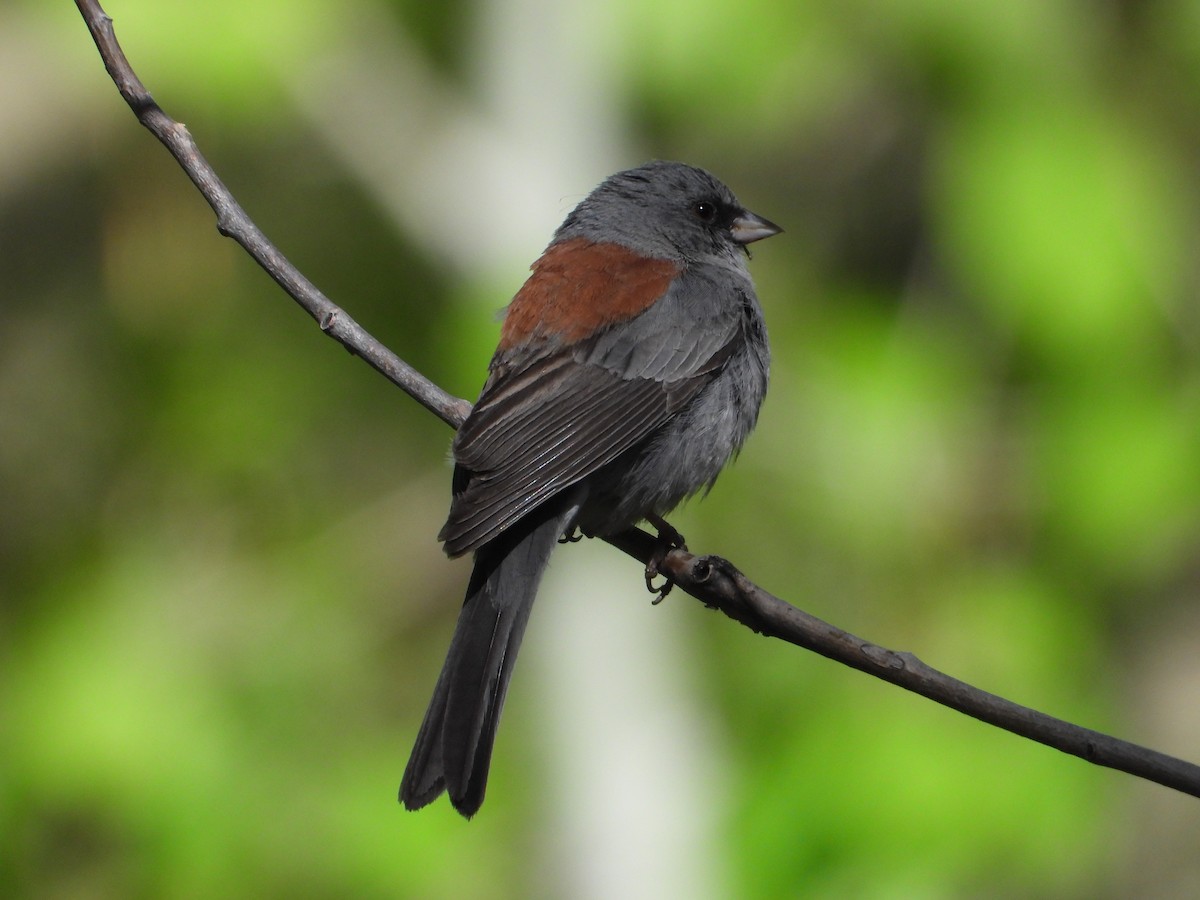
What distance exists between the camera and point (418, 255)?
5898 millimetres

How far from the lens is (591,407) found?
3453 mm

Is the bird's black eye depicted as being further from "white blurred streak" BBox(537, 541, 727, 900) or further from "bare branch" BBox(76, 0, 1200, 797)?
"white blurred streak" BBox(537, 541, 727, 900)

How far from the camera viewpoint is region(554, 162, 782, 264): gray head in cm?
416

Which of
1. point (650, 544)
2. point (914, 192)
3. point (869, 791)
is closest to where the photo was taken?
point (650, 544)

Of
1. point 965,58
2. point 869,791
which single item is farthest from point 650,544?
point 965,58

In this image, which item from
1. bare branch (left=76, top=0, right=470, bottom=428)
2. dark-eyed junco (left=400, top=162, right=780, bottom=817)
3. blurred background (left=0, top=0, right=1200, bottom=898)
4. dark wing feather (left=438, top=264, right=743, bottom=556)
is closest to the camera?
bare branch (left=76, top=0, right=470, bottom=428)

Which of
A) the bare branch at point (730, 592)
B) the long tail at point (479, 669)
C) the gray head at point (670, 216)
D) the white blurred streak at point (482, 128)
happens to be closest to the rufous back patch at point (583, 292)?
the gray head at point (670, 216)

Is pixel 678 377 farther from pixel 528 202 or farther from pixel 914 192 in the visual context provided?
pixel 914 192

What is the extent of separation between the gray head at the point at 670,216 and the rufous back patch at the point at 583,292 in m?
0.21

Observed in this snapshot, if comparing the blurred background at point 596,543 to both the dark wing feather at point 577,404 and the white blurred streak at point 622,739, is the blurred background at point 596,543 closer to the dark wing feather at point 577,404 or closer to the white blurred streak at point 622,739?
the white blurred streak at point 622,739

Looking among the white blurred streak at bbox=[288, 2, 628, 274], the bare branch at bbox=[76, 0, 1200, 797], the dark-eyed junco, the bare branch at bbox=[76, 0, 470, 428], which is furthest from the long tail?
the white blurred streak at bbox=[288, 2, 628, 274]

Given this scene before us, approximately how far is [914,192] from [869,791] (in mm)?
3627

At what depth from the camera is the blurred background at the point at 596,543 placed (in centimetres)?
475

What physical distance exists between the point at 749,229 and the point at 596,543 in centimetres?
164
